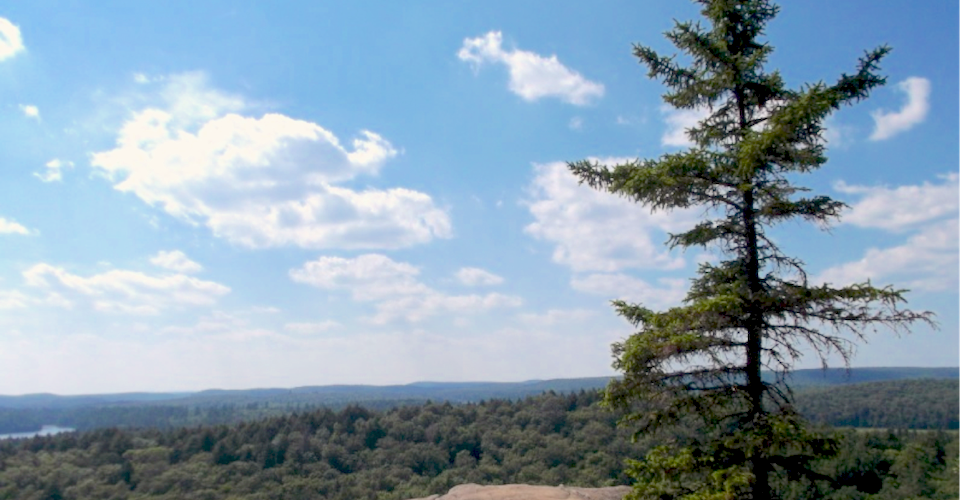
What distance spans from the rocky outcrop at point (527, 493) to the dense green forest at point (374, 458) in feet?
102

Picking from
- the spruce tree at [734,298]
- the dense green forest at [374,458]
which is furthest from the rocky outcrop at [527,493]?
the dense green forest at [374,458]

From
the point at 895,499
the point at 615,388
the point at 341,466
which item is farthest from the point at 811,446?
the point at 341,466

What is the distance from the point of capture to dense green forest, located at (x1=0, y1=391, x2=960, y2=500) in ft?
164

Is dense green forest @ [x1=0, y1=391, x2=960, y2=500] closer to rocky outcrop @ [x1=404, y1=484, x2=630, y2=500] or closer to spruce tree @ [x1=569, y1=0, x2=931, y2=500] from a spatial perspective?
rocky outcrop @ [x1=404, y1=484, x2=630, y2=500]

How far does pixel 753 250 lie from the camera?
25.9ft

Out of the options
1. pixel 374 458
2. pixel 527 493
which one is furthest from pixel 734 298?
pixel 374 458

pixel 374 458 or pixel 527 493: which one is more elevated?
pixel 527 493

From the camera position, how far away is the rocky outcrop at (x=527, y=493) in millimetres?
11914

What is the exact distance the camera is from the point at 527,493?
1205cm

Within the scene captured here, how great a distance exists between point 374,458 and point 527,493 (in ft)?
175

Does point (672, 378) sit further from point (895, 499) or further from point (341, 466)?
point (341, 466)

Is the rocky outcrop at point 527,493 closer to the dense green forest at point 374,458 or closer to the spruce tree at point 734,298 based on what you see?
the spruce tree at point 734,298

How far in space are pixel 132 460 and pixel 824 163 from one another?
66.2m

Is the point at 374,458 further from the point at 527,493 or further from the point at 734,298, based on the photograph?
the point at 734,298
